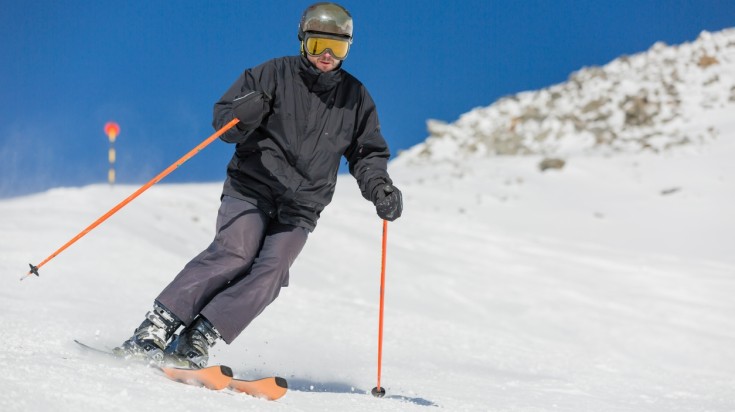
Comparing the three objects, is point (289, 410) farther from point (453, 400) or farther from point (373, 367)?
point (373, 367)

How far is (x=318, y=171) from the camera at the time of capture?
376 centimetres

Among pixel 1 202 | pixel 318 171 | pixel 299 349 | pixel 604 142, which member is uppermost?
pixel 604 142

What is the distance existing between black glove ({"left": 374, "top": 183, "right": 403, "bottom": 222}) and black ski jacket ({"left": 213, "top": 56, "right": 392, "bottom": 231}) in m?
0.05

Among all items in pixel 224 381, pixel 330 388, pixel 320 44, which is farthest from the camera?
pixel 330 388

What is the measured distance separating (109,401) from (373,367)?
3.01 metres

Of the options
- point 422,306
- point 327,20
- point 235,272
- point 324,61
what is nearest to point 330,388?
point 235,272

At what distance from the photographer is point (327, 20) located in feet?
12.2

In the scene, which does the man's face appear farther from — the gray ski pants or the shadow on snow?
the shadow on snow

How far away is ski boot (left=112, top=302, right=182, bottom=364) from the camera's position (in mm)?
3225

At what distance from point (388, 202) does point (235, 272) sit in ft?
2.72

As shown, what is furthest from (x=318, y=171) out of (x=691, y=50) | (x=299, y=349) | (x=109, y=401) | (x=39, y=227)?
(x=691, y=50)

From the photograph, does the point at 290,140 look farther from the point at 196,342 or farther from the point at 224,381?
the point at 224,381

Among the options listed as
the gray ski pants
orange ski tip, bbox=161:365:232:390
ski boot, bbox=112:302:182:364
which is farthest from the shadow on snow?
orange ski tip, bbox=161:365:232:390

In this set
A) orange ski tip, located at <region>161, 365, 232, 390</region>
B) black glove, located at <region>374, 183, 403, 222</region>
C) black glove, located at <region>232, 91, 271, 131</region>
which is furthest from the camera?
black glove, located at <region>374, 183, 403, 222</region>
